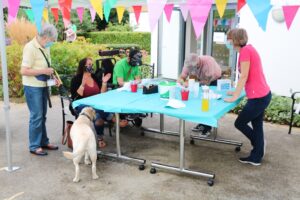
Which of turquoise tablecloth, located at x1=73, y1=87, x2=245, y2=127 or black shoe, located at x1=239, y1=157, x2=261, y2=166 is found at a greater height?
turquoise tablecloth, located at x1=73, y1=87, x2=245, y2=127

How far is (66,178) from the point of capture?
3490 millimetres

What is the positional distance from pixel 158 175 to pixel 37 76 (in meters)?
1.81

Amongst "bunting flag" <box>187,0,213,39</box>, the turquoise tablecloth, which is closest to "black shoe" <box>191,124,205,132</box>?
the turquoise tablecloth

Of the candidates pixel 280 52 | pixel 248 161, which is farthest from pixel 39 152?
pixel 280 52

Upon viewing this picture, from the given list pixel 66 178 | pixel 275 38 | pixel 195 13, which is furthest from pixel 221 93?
pixel 275 38

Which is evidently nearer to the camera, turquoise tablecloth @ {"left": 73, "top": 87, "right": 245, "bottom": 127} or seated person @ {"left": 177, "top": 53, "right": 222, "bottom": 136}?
turquoise tablecloth @ {"left": 73, "top": 87, "right": 245, "bottom": 127}

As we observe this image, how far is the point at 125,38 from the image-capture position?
17.7 meters

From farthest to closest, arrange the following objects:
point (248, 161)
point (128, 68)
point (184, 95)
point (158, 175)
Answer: point (128, 68) < point (248, 161) < point (184, 95) < point (158, 175)

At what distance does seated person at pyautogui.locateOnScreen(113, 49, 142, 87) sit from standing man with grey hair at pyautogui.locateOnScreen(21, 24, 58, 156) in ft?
3.93

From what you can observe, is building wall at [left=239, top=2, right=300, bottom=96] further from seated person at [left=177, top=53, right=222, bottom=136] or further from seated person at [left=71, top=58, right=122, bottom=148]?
seated person at [left=71, top=58, right=122, bottom=148]

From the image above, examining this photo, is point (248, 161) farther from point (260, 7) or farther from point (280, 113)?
point (280, 113)

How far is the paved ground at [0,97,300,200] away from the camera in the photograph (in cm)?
318

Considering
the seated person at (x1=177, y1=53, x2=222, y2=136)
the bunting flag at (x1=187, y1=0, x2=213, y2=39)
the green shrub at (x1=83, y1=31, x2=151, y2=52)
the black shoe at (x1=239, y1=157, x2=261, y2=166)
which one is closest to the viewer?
the bunting flag at (x1=187, y1=0, x2=213, y2=39)

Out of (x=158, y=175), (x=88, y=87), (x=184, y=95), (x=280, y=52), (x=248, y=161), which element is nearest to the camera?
(x=158, y=175)
